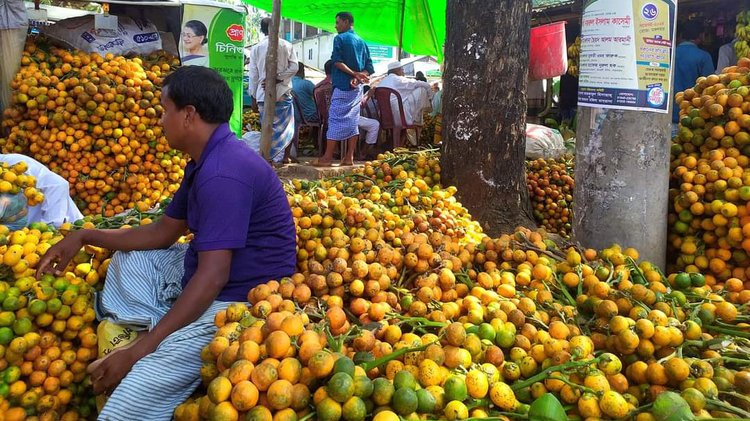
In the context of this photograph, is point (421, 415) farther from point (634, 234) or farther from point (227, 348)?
point (634, 234)

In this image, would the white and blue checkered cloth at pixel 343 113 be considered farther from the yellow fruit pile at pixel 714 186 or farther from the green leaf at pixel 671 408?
the green leaf at pixel 671 408

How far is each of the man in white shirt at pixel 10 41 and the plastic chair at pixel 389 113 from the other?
5.39 metres

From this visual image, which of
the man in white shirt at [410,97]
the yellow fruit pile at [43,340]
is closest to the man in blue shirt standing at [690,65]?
the man in white shirt at [410,97]

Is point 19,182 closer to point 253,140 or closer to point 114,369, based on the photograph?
point 114,369

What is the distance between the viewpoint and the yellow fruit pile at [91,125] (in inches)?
184

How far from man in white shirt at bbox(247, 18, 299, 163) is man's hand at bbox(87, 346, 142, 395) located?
6072mm

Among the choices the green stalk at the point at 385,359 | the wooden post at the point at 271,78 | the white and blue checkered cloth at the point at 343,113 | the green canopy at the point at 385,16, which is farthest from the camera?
the green canopy at the point at 385,16

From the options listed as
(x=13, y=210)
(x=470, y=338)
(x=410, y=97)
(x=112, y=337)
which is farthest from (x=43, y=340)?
(x=410, y=97)

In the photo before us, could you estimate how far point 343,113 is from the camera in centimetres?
778

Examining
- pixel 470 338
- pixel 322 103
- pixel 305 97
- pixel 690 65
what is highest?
pixel 690 65

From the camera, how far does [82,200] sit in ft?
15.8

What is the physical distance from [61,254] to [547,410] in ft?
7.10

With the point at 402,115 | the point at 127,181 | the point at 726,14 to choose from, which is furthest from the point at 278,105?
the point at 726,14

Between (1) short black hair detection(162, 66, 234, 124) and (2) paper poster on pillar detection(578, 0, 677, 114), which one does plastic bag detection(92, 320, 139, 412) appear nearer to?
(1) short black hair detection(162, 66, 234, 124)
